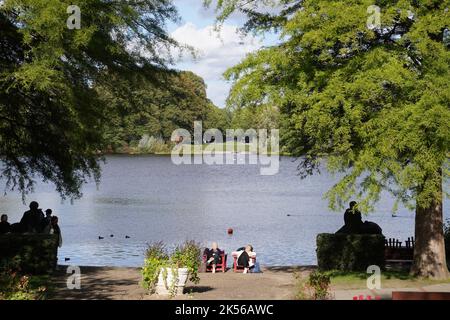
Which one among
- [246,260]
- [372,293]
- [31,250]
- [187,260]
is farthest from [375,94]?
[31,250]

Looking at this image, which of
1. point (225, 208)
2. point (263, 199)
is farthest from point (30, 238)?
point (263, 199)

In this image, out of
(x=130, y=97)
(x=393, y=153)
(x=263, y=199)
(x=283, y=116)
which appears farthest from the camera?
(x=263, y=199)

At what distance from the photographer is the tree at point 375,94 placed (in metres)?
16.7

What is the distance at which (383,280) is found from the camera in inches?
741

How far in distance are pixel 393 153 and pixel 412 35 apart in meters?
2.99

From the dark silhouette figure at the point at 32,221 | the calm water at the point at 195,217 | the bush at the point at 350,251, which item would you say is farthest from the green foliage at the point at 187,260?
the calm water at the point at 195,217

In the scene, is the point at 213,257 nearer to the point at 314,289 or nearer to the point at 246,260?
the point at 246,260

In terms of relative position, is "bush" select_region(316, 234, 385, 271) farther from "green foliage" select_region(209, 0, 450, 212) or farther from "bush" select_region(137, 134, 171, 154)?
"bush" select_region(137, 134, 171, 154)

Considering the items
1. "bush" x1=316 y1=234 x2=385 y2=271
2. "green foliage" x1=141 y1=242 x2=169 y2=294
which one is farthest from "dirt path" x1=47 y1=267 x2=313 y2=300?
"bush" x1=316 y1=234 x2=385 y2=271

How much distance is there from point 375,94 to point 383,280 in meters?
5.05

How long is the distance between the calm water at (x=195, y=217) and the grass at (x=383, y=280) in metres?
6.94

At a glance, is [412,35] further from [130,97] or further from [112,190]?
[112,190]

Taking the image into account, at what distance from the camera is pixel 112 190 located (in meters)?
76.6

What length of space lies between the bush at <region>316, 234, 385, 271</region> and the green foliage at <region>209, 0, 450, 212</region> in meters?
2.70
